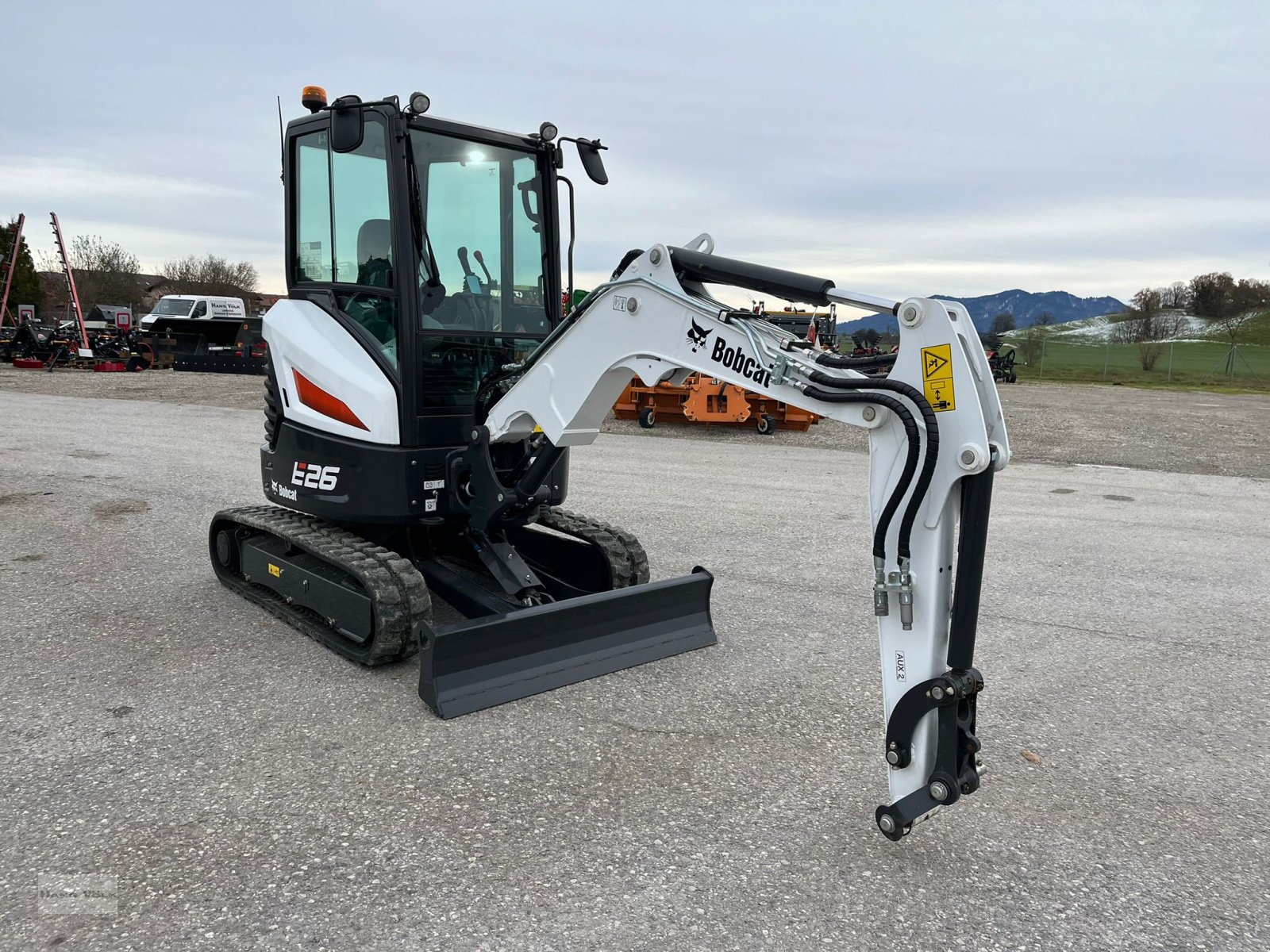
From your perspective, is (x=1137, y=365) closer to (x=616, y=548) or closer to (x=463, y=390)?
(x=616, y=548)

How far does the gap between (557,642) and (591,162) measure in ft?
9.35

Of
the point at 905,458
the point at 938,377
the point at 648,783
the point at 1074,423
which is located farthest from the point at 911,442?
the point at 1074,423

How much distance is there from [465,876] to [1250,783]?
3248 millimetres

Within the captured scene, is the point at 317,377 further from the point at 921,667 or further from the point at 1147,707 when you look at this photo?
the point at 1147,707

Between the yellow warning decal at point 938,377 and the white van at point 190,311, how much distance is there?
103 feet

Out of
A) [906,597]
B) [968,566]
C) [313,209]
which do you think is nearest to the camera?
[968,566]

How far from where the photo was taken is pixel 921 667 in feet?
10.8

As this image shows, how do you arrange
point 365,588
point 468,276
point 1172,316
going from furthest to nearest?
1. point 1172,316
2. point 468,276
3. point 365,588

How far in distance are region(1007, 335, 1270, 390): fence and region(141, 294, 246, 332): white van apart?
29.2 m

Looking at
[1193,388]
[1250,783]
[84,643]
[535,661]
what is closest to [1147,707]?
[1250,783]

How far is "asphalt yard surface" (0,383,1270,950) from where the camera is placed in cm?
302

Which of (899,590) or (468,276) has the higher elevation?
(468,276)

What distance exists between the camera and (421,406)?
527 centimetres

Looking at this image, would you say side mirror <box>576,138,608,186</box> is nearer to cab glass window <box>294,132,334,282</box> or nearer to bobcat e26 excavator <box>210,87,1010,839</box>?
bobcat e26 excavator <box>210,87,1010,839</box>
